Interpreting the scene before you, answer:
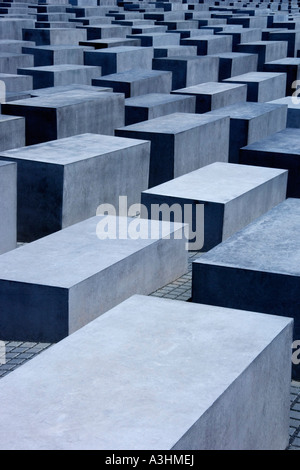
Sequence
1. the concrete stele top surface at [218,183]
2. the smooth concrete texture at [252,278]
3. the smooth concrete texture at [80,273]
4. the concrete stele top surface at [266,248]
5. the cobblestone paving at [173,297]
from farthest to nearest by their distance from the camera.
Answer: the concrete stele top surface at [218,183] → the smooth concrete texture at [80,273] → the concrete stele top surface at [266,248] → the smooth concrete texture at [252,278] → the cobblestone paving at [173,297]

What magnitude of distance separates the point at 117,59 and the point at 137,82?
131 inches

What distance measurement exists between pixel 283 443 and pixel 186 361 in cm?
131

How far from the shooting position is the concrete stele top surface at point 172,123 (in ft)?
37.9

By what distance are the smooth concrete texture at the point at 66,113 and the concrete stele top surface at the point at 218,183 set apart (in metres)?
2.50

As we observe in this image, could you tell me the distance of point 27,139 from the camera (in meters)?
11.7

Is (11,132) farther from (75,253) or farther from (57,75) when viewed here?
(57,75)

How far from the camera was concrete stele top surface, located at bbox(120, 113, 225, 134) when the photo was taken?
1156 cm

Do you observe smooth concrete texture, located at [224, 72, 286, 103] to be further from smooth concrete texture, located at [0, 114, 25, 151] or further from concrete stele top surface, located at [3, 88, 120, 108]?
smooth concrete texture, located at [0, 114, 25, 151]

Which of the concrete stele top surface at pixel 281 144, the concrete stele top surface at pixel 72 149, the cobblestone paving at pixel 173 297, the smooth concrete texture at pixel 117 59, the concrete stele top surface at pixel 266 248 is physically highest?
the smooth concrete texture at pixel 117 59

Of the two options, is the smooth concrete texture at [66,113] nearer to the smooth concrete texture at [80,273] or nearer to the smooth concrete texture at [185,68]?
the smooth concrete texture at [80,273]

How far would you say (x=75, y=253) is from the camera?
7184mm

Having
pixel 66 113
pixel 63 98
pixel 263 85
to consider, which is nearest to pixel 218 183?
pixel 66 113

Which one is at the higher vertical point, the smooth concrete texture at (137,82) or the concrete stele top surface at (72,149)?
the smooth concrete texture at (137,82)

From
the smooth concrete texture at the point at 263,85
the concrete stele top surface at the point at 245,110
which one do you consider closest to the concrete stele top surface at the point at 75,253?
the concrete stele top surface at the point at 245,110
